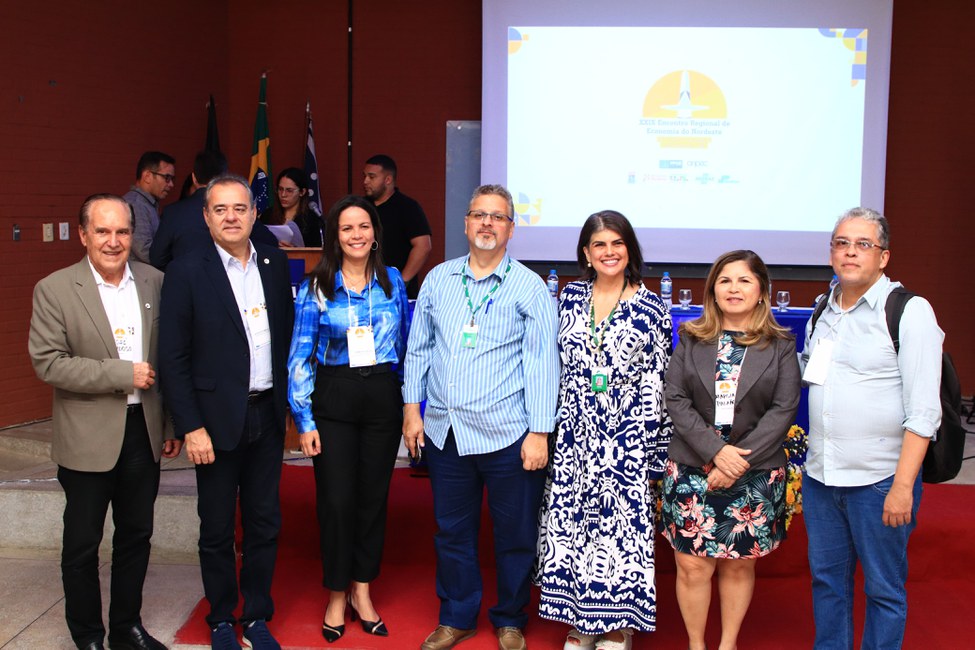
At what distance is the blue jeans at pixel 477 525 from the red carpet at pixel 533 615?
0.47 ft

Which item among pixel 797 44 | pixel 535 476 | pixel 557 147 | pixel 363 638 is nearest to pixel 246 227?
pixel 535 476

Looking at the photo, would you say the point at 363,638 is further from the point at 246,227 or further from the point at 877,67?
the point at 877,67

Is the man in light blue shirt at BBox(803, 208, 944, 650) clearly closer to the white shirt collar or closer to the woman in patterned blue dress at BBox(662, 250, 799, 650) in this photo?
the woman in patterned blue dress at BBox(662, 250, 799, 650)

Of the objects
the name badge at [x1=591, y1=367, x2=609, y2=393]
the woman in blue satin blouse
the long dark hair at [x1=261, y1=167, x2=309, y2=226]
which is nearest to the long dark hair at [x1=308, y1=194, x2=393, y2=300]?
the woman in blue satin blouse

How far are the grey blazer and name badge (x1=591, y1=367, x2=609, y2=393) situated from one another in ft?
0.64

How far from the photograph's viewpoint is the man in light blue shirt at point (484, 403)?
2814 millimetres

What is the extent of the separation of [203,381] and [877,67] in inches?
202

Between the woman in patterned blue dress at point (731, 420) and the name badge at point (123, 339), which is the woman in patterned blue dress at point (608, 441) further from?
the name badge at point (123, 339)

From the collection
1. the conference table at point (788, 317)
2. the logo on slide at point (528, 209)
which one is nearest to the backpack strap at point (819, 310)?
the conference table at point (788, 317)

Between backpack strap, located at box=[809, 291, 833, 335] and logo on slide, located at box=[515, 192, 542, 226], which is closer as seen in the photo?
backpack strap, located at box=[809, 291, 833, 335]

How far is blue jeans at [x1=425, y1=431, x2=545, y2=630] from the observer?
114 inches

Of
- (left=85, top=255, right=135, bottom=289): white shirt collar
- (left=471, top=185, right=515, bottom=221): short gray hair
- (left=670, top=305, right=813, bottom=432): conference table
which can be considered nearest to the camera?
(left=85, top=255, right=135, bottom=289): white shirt collar

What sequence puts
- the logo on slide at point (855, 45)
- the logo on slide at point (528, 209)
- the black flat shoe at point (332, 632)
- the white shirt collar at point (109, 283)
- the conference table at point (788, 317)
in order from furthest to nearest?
the logo on slide at point (528, 209) → the logo on slide at point (855, 45) → the conference table at point (788, 317) → the black flat shoe at point (332, 632) → the white shirt collar at point (109, 283)

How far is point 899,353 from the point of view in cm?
238
